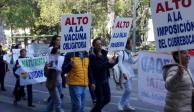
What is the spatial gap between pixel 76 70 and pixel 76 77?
120 millimetres

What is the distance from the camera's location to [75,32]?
10.2 m

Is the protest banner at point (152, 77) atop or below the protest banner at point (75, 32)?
below

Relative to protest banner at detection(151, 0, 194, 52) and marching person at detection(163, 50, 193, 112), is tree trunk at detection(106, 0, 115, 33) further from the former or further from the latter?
marching person at detection(163, 50, 193, 112)

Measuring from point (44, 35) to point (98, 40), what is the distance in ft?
168

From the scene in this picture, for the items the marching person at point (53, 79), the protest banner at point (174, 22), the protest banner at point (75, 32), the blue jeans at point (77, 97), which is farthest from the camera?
the marching person at point (53, 79)

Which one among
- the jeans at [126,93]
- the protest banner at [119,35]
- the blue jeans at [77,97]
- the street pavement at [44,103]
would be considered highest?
the protest banner at [119,35]

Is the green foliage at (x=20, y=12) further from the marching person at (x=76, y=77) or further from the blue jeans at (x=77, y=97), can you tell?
the blue jeans at (x=77, y=97)

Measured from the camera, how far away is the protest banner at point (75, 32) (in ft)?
32.7

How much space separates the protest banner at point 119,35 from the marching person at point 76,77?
247 cm

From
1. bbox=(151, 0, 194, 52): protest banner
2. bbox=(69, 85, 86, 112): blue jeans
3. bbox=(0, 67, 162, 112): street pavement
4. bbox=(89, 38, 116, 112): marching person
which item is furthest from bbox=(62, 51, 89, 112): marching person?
bbox=(151, 0, 194, 52): protest banner

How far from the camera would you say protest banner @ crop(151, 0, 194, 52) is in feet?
19.9

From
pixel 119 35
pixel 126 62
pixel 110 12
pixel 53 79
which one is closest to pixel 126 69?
pixel 126 62

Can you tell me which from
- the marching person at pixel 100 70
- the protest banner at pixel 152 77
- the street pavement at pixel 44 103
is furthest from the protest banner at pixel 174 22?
the street pavement at pixel 44 103

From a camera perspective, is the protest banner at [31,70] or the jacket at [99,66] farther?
the protest banner at [31,70]
